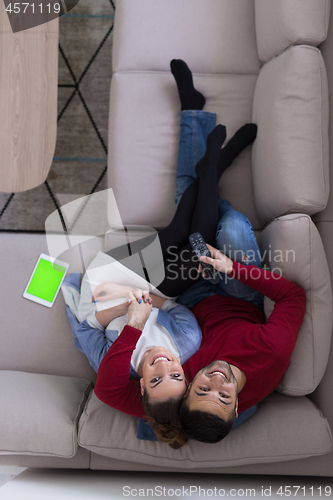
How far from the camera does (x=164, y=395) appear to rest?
3.43ft

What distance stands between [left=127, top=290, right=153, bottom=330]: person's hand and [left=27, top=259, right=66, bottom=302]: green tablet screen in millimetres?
343

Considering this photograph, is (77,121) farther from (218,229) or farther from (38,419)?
(38,419)

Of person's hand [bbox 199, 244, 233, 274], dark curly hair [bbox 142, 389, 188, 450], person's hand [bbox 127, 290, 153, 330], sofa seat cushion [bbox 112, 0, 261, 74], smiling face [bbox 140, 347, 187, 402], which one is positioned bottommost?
dark curly hair [bbox 142, 389, 188, 450]

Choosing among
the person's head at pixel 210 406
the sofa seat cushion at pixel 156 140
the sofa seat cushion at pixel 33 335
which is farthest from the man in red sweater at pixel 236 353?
the sofa seat cushion at pixel 33 335

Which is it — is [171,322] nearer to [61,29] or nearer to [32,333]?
[32,333]

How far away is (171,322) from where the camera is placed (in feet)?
4.21

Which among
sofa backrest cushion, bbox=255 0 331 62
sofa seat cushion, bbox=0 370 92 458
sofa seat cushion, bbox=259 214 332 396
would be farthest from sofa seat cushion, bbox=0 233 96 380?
sofa backrest cushion, bbox=255 0 331 62

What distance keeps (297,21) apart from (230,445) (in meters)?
1.50

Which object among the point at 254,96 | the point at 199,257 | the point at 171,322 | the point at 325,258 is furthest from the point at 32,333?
the point at 254,96

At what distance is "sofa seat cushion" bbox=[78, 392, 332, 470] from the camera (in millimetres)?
1142

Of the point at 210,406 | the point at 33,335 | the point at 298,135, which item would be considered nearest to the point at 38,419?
the point at 33,335

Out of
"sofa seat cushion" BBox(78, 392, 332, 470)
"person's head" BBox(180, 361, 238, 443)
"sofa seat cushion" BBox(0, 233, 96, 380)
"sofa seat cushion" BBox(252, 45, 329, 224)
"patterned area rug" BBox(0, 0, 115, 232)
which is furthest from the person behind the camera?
"patterned area rug" BBox(0, 0, 115, 232)

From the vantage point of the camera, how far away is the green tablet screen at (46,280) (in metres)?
1.39

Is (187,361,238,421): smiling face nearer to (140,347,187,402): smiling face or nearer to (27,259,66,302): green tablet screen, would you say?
(140,347,187,402): smiling face
